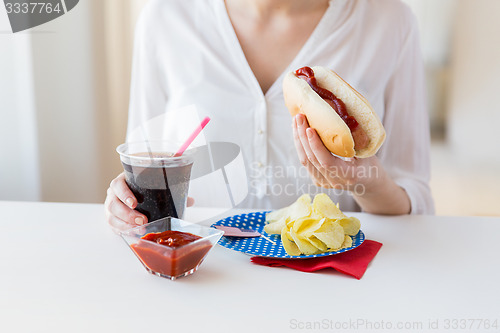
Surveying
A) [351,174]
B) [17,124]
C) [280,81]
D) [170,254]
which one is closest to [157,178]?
[170,254]

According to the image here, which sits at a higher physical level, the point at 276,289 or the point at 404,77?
the point at 404,77

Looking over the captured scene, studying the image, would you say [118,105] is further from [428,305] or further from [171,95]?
[428,305]

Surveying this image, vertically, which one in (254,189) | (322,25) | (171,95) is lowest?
(254,189)

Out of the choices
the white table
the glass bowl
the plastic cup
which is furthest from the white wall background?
the glass bowl

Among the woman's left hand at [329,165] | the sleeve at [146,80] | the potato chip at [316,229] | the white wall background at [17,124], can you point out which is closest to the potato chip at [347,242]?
the potato chip at [316,229]

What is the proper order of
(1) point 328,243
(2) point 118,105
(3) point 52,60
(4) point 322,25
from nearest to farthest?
1. (1) point 328,243
2. (4) point 322,25
3. (3) point 52,60
4. (2) point 118,105

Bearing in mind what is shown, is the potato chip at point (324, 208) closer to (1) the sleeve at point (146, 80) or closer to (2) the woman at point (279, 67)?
(2) the woman at point (279, 67)

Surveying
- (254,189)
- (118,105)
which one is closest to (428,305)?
(254,189)
